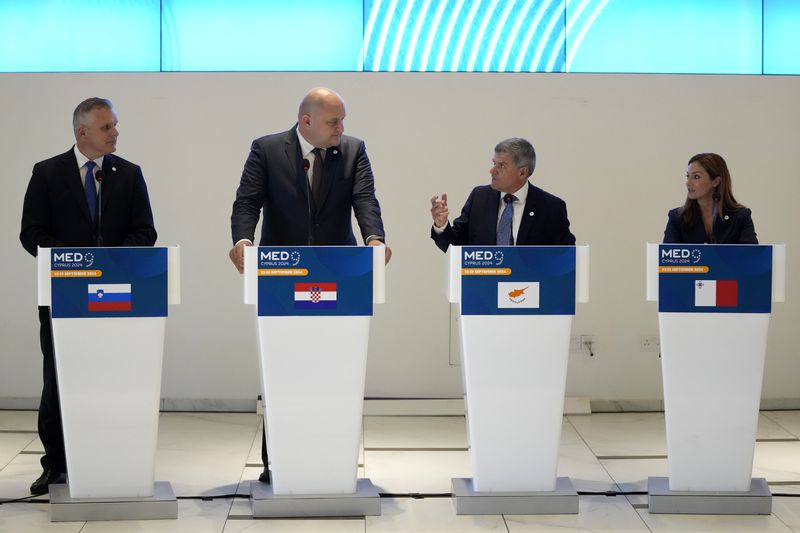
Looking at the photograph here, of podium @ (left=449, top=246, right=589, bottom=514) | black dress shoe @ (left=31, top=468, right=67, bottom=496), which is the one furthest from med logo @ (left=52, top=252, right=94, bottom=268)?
podium @ (left=449, top=246, right=589, bottom=514)

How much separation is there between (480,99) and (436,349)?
155 centimetres

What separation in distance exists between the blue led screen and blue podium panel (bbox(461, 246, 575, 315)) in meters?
2.59

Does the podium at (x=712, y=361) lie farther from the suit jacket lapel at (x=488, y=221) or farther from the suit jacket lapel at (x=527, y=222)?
the suit jacket lapel at (x=488, y=221)

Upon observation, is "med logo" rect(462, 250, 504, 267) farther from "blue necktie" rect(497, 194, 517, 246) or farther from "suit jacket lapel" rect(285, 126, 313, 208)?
"suit jacket lapel" rect(285, 126, 313, 208)

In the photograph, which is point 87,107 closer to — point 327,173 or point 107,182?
point 107,182

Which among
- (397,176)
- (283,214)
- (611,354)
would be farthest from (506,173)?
(611,354)

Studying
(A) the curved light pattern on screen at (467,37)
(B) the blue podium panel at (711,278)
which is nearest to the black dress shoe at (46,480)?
(B) the blue podium panel at (711,278)

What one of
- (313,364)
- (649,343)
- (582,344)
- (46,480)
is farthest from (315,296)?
(649,343)

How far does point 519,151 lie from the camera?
4.51 m

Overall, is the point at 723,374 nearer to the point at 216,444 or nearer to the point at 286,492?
the point at 286,492

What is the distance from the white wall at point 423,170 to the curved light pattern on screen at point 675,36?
0.15 metres

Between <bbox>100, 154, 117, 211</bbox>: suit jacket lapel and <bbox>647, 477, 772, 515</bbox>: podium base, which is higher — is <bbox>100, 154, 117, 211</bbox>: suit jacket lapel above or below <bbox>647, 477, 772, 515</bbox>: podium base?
above

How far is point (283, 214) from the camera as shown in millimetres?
4449

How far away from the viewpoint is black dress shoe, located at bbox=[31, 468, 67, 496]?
4.50 metres
